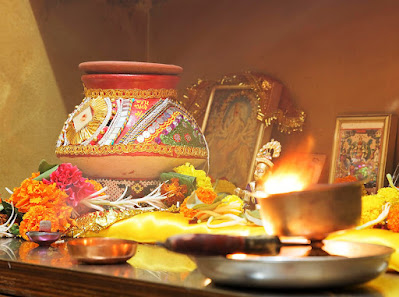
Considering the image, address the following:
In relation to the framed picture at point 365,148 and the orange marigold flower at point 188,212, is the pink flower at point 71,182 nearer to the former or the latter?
the orange marigold flower at point 188,212

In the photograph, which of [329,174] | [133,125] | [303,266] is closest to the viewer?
[303,266]

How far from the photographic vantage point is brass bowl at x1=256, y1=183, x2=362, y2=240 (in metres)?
0.83

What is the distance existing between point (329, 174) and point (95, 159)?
58 centimetres

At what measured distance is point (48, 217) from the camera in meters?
1.36

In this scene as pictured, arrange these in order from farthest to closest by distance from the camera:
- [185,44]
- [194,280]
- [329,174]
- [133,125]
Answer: [185,44] → [329,174] → [133,125] → [194,280]

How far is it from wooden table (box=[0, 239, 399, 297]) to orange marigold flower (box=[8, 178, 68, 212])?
16 centimetres

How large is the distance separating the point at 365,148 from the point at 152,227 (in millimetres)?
553

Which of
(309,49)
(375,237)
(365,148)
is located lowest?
(375,237)

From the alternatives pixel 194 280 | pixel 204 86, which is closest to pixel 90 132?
pixel 204 86

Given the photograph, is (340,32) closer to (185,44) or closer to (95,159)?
(185,44)

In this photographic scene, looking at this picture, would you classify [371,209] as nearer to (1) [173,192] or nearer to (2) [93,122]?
(1) [173,192]

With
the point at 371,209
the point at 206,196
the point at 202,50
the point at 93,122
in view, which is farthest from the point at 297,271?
the point at 202,50

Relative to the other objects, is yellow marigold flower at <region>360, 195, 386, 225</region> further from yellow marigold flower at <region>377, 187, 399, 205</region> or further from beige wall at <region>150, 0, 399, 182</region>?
beige wall at <region>150, 0, 399, 182</region>

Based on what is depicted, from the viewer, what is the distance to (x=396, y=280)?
918 millimetres
